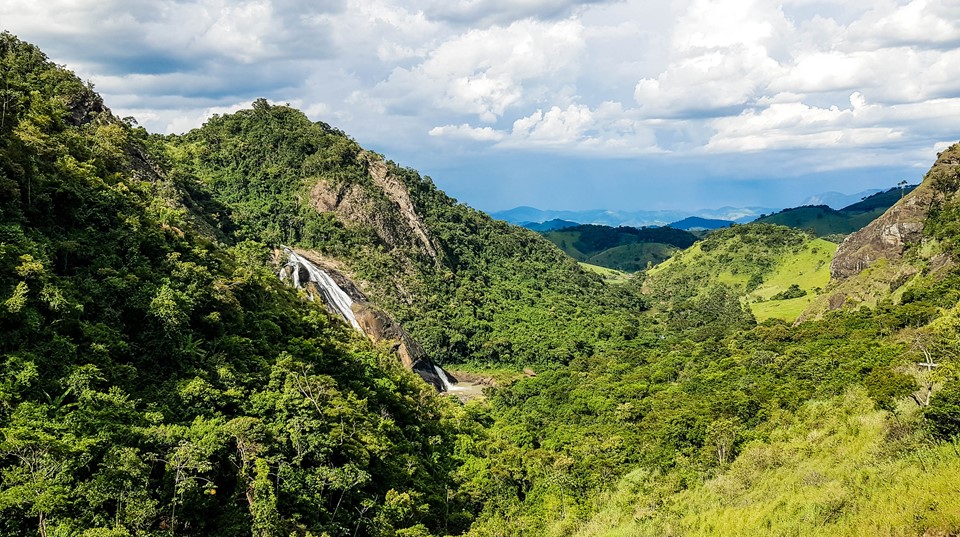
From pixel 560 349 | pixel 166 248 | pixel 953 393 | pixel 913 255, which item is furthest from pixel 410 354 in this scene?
pixel 913 255

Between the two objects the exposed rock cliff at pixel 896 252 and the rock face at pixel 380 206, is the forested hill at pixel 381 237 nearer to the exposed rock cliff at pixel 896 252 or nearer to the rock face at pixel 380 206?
the rock face at pixel 380 206

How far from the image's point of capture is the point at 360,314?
246 ft

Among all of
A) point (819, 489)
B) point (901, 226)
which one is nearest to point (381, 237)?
point (901, 226)

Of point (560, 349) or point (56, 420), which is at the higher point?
point (56, 420)

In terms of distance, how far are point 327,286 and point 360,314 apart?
7.37m

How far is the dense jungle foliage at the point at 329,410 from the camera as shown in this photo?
849 inches

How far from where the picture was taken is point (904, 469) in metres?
21.6

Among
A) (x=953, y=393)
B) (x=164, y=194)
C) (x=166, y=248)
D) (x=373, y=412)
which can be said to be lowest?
(x=373, y=412)

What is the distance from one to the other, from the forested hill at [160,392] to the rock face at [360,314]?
73.6ft

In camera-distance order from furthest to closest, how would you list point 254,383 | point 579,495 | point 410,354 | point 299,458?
point 410,354
point 579,495
point 254,383
point 299,458

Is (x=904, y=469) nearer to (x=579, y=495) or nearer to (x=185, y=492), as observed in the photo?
(x=579, y=495)

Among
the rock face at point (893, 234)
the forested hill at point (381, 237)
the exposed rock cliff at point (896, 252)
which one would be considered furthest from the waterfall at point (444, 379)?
the rock face at point (893, 234)

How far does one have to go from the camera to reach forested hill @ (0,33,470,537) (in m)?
21.1

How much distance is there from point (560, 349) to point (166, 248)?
65085 mm
